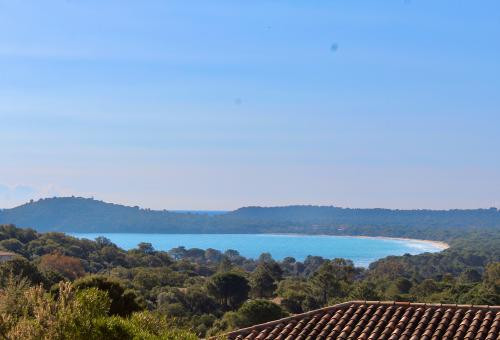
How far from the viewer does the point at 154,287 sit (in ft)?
174

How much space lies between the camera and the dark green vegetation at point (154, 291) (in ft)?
27.5

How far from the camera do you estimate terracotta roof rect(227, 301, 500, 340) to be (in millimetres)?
12680

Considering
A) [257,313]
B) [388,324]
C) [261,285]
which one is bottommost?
[261,285]

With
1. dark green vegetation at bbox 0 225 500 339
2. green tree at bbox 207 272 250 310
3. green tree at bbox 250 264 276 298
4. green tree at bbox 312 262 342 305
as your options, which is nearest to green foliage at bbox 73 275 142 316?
dark green vegetation at bbox 0 225 500 339

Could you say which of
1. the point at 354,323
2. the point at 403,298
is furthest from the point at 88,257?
the point at 354,323

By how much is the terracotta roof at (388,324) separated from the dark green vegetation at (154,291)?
234 centimetres

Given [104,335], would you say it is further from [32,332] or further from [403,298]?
[403,298]

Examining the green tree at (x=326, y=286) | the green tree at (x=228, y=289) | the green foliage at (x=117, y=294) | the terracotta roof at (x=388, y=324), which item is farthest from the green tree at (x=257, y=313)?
the terracotta roof at (x=388, y=324)

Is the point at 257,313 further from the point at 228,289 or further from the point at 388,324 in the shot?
the point at 388,324

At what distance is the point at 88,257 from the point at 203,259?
69045 mm

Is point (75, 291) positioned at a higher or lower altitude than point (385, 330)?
higher

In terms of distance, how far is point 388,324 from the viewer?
13.3 metres

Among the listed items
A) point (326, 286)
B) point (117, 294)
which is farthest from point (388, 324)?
point (326, 286)

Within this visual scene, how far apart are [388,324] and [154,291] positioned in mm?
38635
